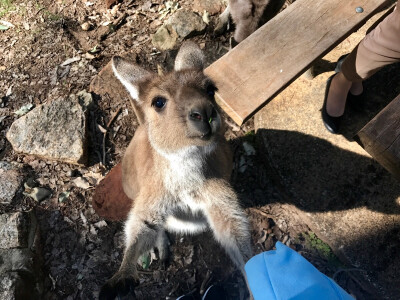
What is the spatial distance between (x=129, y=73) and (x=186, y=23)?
7.74ft

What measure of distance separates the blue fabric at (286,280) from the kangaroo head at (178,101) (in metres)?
0.93

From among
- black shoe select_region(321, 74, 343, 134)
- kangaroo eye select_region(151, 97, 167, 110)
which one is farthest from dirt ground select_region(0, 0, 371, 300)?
kangaroo eye select_region(151, 97, 167, 110)

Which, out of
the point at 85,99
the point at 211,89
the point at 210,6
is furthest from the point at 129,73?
the point at 210,6

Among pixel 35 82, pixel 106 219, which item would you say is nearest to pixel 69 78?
pixel 35 82

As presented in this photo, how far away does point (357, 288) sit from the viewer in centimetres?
349

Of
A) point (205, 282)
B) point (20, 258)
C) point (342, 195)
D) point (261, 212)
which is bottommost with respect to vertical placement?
point (205, 282)

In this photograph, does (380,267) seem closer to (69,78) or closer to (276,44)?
(276,44)

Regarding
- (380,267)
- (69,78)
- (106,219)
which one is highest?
(69,78)

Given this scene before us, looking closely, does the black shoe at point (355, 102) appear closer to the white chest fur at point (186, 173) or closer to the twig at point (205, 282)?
the white chest fur at point (186, 173)

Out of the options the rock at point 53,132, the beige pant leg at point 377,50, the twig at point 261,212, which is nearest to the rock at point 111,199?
the rock at point 53,132

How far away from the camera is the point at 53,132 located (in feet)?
13.7

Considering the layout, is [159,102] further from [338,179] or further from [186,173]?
[338,179]

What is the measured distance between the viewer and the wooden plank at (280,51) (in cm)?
294

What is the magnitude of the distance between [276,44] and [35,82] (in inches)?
134
